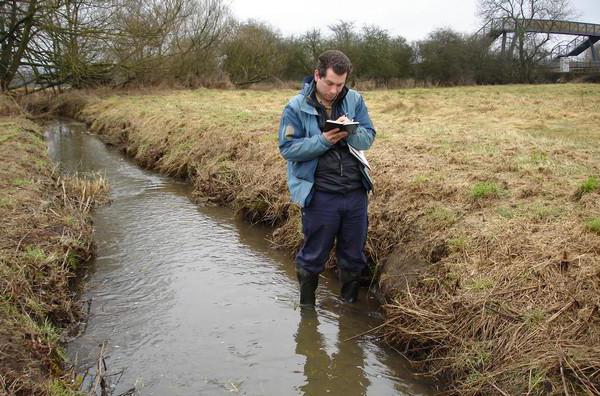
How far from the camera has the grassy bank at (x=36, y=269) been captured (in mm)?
3768

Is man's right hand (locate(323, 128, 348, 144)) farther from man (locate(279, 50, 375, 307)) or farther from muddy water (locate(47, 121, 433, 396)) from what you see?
muddy water (locate(47, 121, 433, 396))

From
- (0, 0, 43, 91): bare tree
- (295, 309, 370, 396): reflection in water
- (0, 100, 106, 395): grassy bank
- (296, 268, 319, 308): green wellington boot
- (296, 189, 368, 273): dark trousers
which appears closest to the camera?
(0, 100, 106, 395): grassy bank

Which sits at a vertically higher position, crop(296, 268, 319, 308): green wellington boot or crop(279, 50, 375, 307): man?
crop(279, 50, 375, 307): man

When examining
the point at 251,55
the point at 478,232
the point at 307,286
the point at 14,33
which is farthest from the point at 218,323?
the point at 251,55

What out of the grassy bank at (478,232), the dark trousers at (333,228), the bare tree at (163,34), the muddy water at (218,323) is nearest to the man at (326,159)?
the dark trousers at (333,228)

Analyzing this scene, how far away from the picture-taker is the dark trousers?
4840 mm

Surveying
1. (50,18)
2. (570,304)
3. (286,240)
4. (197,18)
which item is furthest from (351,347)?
(197,18)

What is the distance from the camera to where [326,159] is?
478 centimetres

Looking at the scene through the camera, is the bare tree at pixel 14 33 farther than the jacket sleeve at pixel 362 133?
Yes

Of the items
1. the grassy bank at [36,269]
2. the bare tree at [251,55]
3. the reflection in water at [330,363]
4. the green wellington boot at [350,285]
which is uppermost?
the bare tree at [251,55]

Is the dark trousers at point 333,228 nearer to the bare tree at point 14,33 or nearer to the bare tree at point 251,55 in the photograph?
the bare tree at point 14,33

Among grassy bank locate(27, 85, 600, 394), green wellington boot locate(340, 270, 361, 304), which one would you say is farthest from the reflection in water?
grassy bank locate(27, 85, 600, 394)

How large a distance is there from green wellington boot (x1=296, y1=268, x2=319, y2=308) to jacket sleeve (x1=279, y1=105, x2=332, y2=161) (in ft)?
4.04

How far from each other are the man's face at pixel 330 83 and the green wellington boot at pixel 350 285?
1852 millimetres
